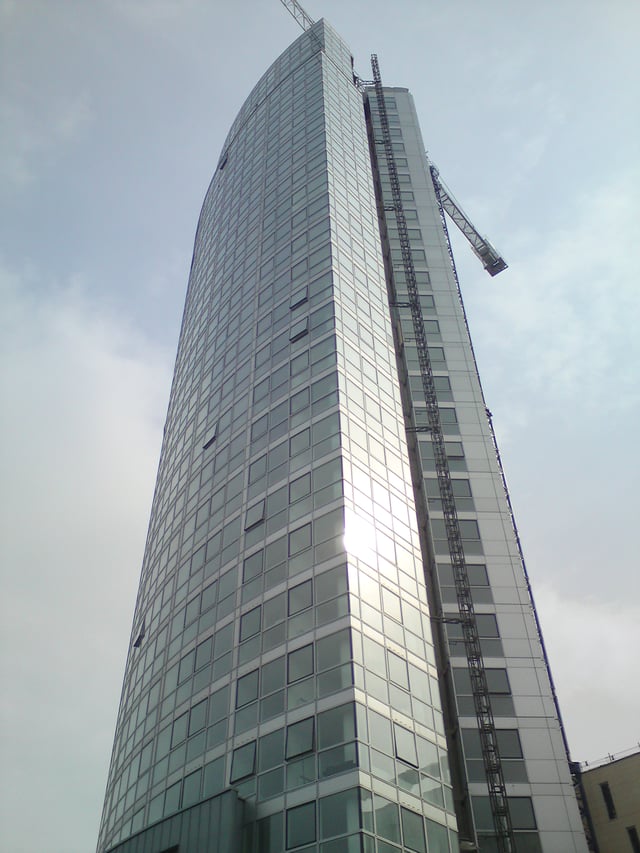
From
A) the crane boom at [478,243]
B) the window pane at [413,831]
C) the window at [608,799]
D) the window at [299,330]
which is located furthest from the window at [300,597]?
the crane boom at [478,243]

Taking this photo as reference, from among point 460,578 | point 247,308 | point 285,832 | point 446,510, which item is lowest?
point 285,832

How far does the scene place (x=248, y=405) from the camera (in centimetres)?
5847

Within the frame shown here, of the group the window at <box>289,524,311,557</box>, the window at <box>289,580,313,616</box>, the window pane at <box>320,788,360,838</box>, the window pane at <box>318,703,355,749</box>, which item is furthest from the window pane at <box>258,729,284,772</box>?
the window at <box>289,524,311,557</box>

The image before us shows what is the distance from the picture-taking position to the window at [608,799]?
46000 millimetres

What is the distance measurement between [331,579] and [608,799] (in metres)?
22.6

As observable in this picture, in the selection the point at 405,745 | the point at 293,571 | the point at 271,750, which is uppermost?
the point at 293,571

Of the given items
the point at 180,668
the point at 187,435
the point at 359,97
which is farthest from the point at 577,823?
the point at 359,97

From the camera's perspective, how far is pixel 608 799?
46.6m

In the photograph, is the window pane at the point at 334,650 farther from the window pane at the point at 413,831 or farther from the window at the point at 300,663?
the window pane at the point at 413,831

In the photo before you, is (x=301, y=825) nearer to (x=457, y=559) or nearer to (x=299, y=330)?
(x=457, y=559)

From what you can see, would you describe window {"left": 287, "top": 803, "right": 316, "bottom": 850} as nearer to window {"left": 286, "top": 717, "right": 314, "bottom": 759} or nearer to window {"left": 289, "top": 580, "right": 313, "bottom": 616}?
window {"left": 286, "top": 717, "right": 314, "bottom": 759}

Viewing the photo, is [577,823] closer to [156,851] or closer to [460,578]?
[460,578]

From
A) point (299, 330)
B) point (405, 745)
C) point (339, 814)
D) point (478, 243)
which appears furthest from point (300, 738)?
point (478, 243)

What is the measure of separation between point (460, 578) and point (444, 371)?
804 inches
